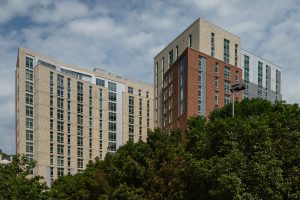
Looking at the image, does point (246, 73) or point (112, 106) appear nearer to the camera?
point (246, 73)

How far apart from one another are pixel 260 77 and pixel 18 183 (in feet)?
232

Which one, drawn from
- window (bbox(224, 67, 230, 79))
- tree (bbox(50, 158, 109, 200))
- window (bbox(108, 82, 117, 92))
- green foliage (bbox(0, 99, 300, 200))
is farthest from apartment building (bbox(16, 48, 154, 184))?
green foliage (bbox(0, 99, 300, 200))

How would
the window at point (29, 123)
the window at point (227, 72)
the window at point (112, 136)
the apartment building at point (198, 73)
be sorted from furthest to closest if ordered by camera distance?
1. the window at point (112, 136)
2. the window at point (29, 123)
3. the window at point (227, 72)
4. the apartment building at point (198, 73)

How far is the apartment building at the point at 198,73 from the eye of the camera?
230ft

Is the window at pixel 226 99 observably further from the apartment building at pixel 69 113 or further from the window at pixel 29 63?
the window at pixel 29 63

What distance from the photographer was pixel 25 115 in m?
91.6

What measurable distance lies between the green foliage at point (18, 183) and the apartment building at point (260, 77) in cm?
6283

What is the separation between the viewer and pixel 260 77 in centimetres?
8850

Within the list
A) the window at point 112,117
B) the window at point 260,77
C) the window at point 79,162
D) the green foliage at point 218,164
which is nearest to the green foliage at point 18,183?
the green foliage at point 218,164

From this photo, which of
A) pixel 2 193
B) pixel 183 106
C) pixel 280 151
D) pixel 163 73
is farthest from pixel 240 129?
pixel 163 73

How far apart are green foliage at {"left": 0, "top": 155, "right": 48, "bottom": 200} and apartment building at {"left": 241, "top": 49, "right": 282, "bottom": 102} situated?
6283 centimetres

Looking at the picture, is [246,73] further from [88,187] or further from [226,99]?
[88,187]

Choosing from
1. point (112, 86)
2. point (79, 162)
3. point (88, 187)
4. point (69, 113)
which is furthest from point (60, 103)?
point (88, 187)

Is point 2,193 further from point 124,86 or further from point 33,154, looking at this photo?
point 124,86
